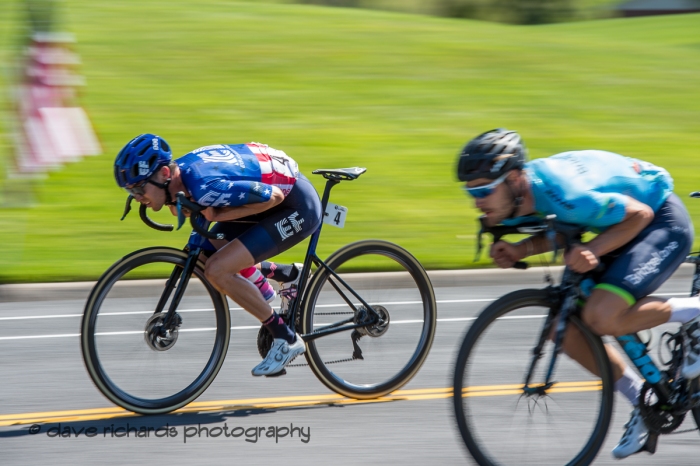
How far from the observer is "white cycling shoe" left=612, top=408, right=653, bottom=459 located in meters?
4.69

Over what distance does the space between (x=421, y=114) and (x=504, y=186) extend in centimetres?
1316

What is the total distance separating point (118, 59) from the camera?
1998cm

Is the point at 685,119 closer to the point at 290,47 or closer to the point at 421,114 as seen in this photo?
the point at 421,114

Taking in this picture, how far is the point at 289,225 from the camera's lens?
5.86 m

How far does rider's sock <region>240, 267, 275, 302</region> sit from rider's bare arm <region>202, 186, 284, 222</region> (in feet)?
1.60

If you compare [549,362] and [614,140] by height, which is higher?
[549,362]

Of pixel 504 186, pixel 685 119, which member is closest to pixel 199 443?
pixel 504 186

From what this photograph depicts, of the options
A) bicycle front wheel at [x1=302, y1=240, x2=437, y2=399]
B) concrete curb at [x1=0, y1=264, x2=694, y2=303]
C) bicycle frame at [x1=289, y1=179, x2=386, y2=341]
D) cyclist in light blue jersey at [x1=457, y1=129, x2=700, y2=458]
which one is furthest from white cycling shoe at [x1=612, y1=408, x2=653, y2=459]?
concrete curb at [x1=0, y1=264, x2=694, y2=303]

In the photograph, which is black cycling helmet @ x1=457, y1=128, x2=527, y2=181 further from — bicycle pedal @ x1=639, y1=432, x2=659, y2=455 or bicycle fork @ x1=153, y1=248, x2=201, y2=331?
bicycle fork @ x1=153, y1=248, x2=201, y2=331

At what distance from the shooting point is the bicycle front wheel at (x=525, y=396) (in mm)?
4426

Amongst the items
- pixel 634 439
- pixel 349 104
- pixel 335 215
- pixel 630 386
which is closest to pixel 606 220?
pixel 630 386

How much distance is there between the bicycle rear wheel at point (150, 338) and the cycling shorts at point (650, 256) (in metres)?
2.39

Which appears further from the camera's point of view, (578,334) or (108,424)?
(108,424)

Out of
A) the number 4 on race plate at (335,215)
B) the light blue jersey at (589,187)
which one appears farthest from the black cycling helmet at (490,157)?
the number 4 on race plate at (335,215)
